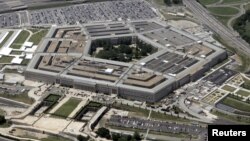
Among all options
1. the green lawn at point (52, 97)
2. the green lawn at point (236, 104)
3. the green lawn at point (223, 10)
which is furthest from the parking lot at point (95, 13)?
the green lawn at point (236, 104)

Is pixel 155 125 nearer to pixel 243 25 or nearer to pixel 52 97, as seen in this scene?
pixel 52 97

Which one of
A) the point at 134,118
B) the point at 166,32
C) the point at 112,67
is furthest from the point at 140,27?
the point at 134,118

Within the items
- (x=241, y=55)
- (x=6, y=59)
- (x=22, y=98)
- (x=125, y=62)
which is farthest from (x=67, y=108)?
(x=241, y=55)

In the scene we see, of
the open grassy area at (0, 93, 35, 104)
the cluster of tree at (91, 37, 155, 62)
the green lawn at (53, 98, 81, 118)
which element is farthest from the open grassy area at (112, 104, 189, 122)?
the cluster of tree at (91, 37, 155, 62)

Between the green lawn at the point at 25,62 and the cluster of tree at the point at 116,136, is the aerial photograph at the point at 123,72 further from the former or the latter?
the cluster of tree at the point at 116,136

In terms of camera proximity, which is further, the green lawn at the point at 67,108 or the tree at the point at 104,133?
the green lawn at the point at 67,108

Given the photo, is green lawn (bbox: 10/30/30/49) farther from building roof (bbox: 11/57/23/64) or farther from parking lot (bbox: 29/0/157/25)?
parking lot (bbox: 29/0/157/25)

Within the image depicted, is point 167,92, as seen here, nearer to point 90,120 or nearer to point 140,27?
point 90,120
